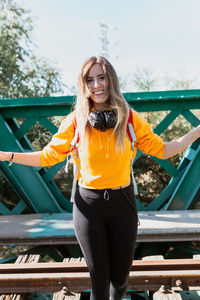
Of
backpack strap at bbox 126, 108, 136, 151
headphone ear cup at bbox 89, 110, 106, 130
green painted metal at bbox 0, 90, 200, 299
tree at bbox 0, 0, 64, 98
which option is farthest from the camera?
tree at bbox 0, 0, 64, 98

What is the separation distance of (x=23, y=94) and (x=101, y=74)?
7565 mm

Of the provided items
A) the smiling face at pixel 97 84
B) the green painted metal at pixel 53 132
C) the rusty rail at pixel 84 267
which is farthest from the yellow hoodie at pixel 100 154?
the green painted metal at pixel 53 132

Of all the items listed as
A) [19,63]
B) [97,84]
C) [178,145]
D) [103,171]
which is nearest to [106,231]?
[103,171]

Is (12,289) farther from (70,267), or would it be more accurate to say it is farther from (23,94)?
(23,94)

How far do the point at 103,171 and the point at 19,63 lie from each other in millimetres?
9056

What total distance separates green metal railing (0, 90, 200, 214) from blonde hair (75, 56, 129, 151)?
2.24m

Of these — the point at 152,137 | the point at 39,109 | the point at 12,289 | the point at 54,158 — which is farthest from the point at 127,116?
the point at 39,109

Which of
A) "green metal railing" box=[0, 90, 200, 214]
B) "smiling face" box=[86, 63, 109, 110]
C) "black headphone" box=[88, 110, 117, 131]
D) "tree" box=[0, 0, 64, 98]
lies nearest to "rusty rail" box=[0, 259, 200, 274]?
"green metal railing" box=[0, 90, 200, 214]

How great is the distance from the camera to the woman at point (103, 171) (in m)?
1.88

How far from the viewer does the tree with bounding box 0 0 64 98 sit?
30.4 ft

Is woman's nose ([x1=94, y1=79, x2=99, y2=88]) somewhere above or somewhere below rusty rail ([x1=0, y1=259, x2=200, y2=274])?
above

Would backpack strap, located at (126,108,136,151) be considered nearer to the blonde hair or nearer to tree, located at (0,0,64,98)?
the blonde hair

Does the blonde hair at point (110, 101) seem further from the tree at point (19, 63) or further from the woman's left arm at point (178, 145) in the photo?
the tree at point (19, 63)

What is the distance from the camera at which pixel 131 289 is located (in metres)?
2.72
